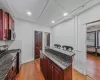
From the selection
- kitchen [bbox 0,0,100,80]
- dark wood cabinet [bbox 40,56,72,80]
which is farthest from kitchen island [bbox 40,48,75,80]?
kitchen [bbox 0,0,100,80]

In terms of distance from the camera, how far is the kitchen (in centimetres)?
222

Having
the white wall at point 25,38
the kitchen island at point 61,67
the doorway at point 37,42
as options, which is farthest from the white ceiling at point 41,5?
the doorway at point 37,42

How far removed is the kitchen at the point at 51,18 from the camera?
2.22 m

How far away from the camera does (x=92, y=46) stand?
621 centimetres

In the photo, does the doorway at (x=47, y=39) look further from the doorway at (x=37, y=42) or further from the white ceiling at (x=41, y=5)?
the white ceiling at (x=41, y=5)

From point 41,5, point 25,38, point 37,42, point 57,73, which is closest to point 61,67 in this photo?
point 57,73

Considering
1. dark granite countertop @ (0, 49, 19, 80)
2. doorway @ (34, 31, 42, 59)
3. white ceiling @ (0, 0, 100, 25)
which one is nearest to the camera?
dark granite countertop @ (0, 49, 19, 80)

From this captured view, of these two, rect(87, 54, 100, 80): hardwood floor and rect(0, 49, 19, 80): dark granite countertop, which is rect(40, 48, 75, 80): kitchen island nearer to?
rect(0, 49, 19, 80): dark granite countertop

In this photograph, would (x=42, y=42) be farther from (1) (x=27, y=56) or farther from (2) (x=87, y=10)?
(2) (x=87, y=10)

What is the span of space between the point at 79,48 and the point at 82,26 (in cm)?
105

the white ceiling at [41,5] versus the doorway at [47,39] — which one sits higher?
the white ceiling at [41,5]

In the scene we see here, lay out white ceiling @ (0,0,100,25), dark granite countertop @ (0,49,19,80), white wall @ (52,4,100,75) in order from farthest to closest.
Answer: white wall @ (52,4,100,75) < white ceiling @ (0,0,100,25) < dark granite countertop @ (0,49,19,80)

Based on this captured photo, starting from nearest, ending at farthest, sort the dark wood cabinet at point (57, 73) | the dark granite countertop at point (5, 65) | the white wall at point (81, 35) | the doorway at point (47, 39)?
the dark granite countertop at point (5, 65) < the dark wood cabinet at point (57, 73) < the white wall at point (81, 35) < the doorway at point (47, 39)

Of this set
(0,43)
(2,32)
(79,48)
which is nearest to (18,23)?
(0,43)
